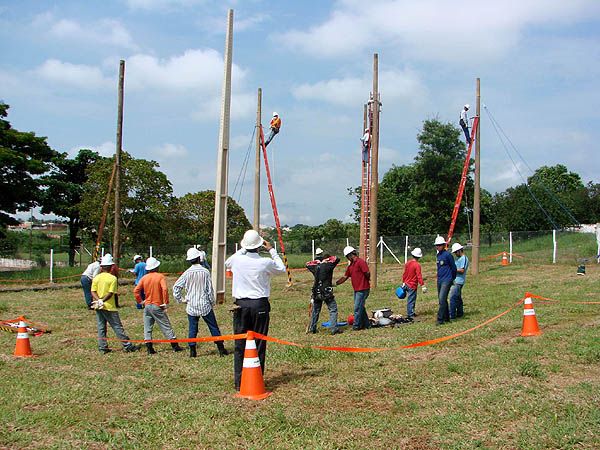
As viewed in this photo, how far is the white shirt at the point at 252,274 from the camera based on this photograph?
7.30 m

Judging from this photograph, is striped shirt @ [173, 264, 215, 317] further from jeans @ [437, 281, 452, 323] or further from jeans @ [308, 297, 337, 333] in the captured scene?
jeans @ [437, 281, 452, 323]

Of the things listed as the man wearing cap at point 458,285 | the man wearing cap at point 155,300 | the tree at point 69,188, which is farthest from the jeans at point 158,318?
the tree at point 69,188

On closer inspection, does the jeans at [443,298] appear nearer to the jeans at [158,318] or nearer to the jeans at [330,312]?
the jeans at [330,312]

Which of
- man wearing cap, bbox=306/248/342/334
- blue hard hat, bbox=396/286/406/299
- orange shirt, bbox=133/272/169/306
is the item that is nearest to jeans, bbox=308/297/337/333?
man wearing cap, bbox=306/248/342/334

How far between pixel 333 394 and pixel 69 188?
119 feet

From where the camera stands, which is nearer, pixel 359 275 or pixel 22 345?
pixel 22 345

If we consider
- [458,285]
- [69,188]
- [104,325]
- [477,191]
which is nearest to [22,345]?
[104,325]

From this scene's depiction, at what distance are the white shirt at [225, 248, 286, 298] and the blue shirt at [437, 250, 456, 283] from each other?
5775 millimetres

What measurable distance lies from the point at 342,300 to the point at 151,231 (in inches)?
887

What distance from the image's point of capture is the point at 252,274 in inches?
288

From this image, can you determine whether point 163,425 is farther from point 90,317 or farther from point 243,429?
point 90,317

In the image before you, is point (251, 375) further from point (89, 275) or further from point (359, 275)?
point (89, 275)

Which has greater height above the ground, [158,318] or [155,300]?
[155,300]

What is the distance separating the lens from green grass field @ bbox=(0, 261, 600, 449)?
574cm
